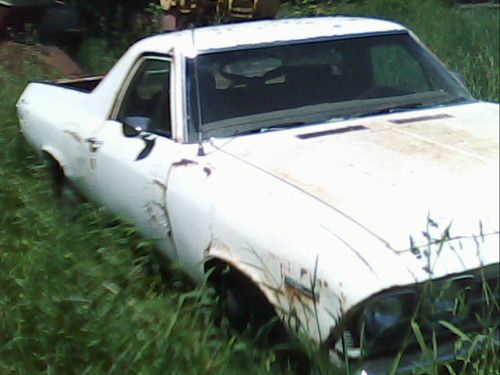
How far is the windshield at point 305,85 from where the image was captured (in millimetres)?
4238

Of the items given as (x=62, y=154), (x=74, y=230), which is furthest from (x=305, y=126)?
(x=62, y=154)

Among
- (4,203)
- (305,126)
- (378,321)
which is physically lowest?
(4,203)

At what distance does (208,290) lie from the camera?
360 centimetres

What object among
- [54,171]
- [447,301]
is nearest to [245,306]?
[447,301]

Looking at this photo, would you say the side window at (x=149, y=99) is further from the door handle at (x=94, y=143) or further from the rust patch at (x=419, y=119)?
the rust patch at (x=419, y=119)

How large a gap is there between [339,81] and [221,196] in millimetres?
1145

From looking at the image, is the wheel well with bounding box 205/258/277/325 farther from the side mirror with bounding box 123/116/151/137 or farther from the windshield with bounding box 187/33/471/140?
the side mirror with bounding box 123/116/151/137

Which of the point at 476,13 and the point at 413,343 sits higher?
the point at 476,13

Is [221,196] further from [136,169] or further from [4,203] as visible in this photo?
[4,203]

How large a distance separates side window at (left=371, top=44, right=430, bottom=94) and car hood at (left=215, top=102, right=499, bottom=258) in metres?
0.29

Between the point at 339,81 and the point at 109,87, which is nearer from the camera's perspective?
the point at 339,81

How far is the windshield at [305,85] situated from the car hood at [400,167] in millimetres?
157

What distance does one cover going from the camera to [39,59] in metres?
9.76

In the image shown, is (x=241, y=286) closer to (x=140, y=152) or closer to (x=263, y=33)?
(x=140, y=152)
